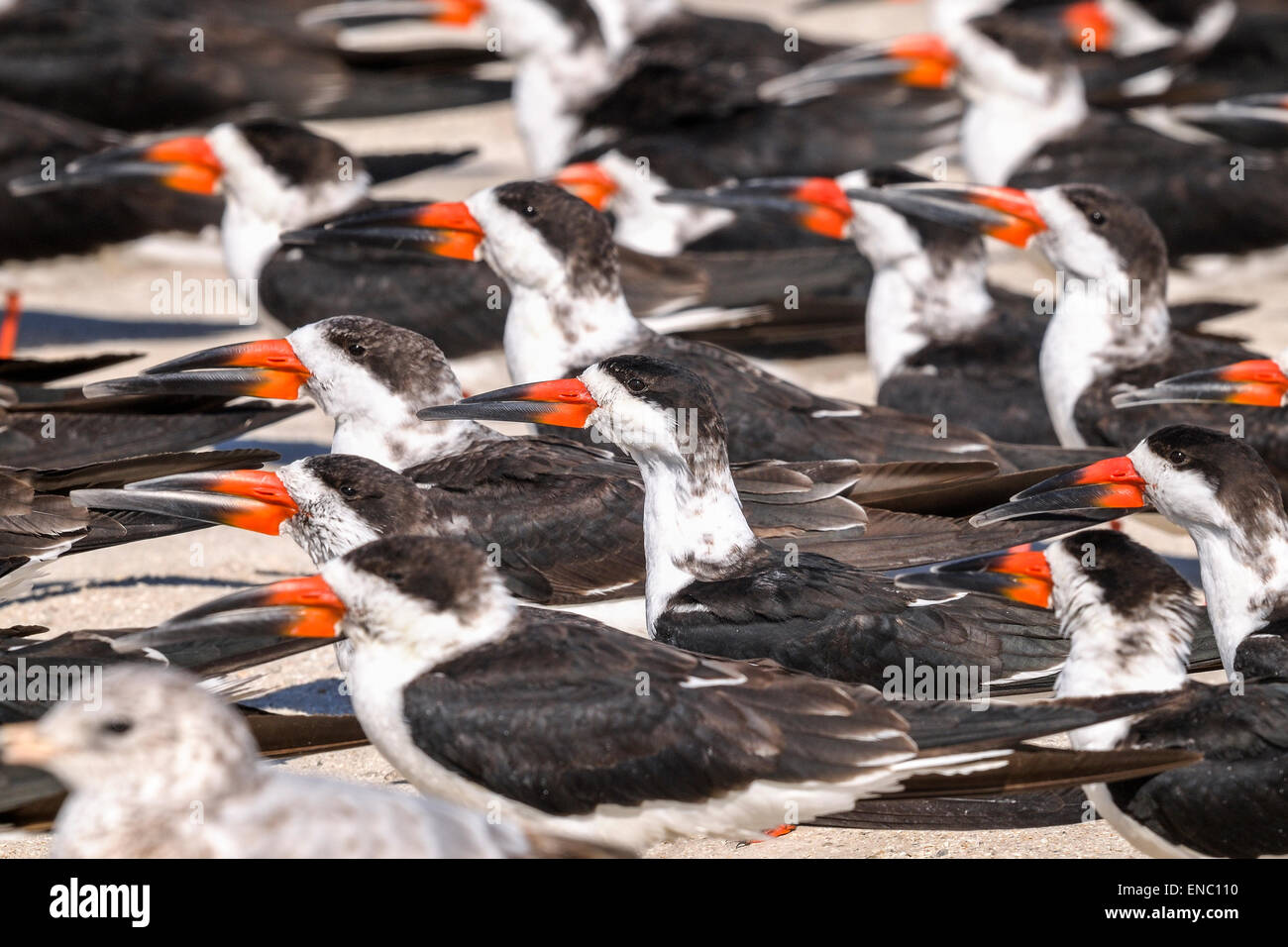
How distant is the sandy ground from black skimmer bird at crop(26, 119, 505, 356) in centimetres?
25

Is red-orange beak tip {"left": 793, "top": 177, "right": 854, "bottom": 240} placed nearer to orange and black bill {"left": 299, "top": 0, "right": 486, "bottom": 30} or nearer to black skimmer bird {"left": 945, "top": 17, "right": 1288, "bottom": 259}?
black skimmer bird {"left": 945, "top": 17, "right": 1288, "bottom": 259}

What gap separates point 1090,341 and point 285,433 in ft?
10.6

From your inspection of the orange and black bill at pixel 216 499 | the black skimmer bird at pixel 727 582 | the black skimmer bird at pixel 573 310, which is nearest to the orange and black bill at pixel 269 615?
the orange and black bill at pixel 216 499

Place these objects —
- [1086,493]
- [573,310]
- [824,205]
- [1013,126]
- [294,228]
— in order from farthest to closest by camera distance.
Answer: [1013,126], [294,228], [824,205], [573,310], [1086,493]

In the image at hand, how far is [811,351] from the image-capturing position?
8.42 meters

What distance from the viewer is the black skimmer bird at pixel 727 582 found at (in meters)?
4.74

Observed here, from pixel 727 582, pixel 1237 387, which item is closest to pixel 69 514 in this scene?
pixel 727 582

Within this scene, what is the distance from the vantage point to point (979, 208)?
7176 millimetres

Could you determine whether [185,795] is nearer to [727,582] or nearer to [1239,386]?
[727,582]

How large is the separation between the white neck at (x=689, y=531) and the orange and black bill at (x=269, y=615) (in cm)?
111

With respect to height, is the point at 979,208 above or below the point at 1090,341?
above

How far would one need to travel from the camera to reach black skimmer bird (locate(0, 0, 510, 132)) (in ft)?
33.8

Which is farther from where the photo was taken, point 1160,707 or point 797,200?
point 797,200
